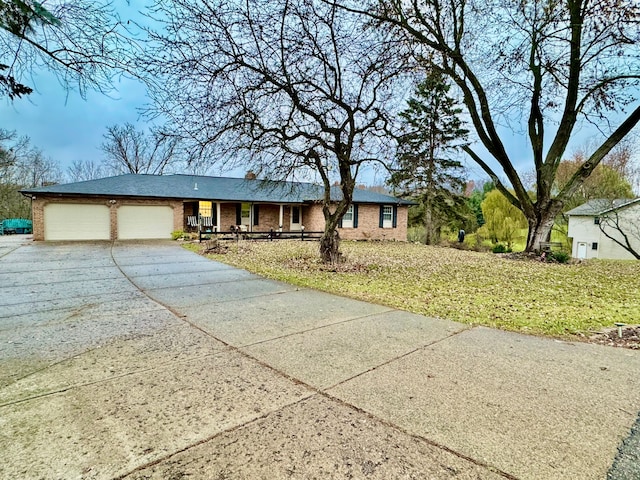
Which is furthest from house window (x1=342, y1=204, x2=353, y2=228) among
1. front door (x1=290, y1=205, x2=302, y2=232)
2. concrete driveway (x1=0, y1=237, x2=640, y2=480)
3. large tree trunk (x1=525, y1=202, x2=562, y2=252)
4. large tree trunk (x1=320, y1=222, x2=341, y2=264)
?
concrete driveway (x1=0, y1=237, x2=640, y2=480)

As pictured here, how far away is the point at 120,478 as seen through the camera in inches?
68.2

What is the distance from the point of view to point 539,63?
11211 mm

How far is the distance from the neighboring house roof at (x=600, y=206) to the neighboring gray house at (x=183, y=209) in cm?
1117

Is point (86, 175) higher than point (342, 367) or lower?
higher

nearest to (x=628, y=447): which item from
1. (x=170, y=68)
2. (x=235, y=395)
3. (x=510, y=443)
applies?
(x=510, y=443)

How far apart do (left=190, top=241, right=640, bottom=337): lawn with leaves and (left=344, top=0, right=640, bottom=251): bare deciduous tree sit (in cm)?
497

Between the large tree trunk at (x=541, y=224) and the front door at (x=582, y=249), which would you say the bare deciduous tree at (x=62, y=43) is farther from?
the front door at (x=582, y=249)

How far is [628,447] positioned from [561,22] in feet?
38.3

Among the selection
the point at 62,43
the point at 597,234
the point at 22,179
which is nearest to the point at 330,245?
the point at 62,43

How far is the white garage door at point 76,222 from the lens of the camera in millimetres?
16516

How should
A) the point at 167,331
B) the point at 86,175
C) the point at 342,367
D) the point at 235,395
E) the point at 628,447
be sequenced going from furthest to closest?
the point at 86,175
the point at 167,331
the point at 342,367
the point at 235,395
the point at 628,447

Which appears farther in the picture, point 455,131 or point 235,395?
point 455,131

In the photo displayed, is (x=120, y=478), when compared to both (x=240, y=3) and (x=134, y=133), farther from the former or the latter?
(x=134, y=133)

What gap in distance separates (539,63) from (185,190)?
58.4 ft
